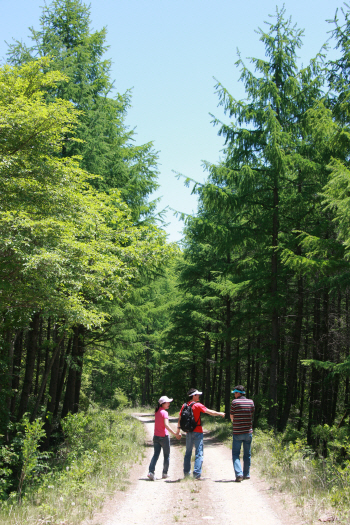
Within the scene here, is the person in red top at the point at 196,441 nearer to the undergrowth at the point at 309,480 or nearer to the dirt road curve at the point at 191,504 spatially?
the dirt road curve at the point at 191,504

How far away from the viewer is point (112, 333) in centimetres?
1628

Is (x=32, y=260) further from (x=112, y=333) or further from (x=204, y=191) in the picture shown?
(x=112, y=333)

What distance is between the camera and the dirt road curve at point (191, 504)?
17.6ft

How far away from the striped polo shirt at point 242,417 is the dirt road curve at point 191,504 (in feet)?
3.23

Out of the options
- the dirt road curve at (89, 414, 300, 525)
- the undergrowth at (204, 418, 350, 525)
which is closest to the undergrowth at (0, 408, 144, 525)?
the dirt road curve at (89, 414, 300, 525)

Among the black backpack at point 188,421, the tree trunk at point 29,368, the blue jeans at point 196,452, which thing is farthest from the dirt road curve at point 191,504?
the tree trunk at point 29,368

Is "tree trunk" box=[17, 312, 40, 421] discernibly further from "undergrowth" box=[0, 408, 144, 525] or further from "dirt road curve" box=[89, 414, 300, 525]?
"dirt road curve" box=[89, 414, 300, 525]

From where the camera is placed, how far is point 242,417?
7527mm

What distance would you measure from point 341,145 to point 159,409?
8.20 metres

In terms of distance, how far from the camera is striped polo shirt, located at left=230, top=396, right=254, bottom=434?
7488 millimetres

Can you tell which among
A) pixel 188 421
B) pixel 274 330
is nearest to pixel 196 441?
pixel 188 421

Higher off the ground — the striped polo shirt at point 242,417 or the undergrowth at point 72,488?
the striped polo shirt at point 242,417

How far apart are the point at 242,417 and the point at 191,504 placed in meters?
2.00

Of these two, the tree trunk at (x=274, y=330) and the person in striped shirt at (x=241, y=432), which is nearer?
the person in striped shirt at (x=241, y=432)
